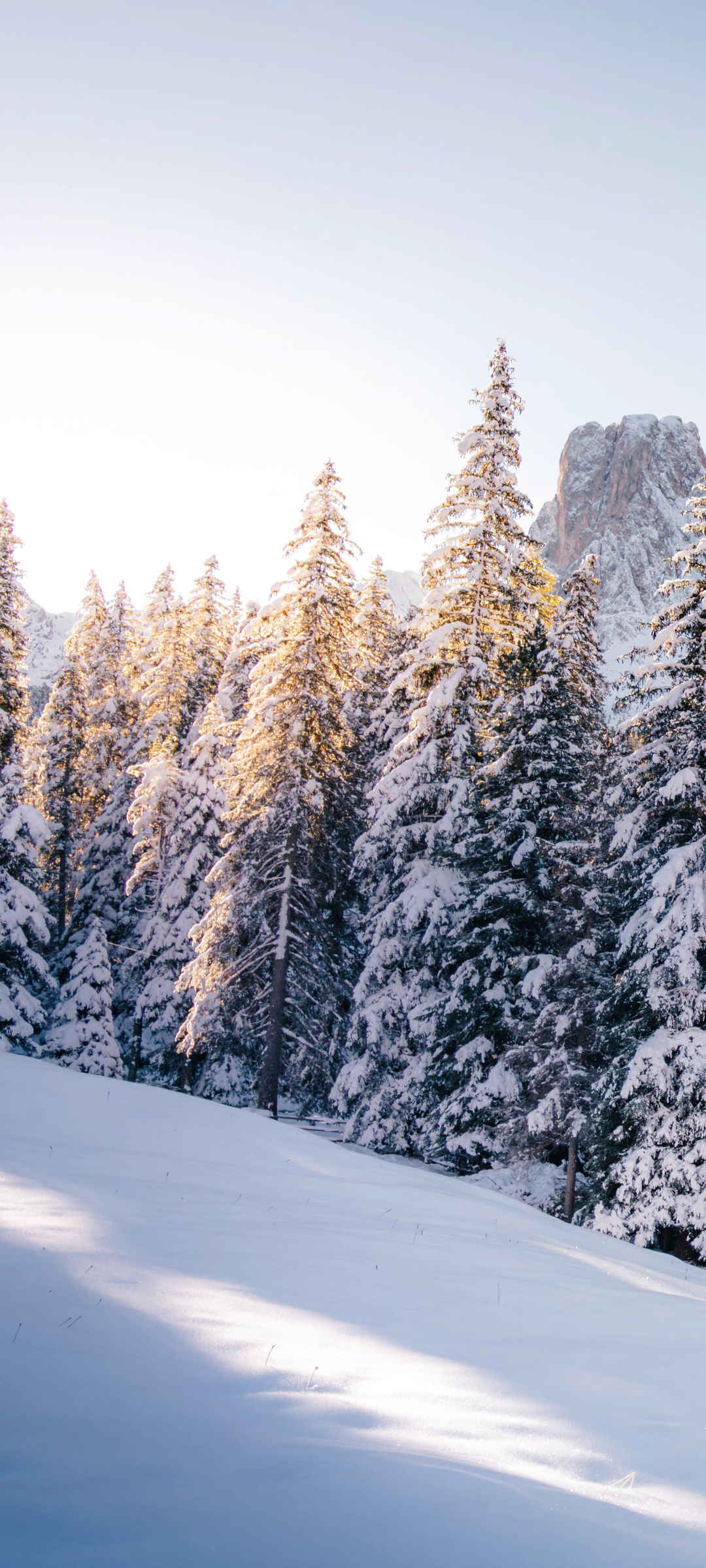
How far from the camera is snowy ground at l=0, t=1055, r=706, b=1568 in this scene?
245 centimetres

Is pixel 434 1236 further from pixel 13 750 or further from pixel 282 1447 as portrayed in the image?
pixel 13 750

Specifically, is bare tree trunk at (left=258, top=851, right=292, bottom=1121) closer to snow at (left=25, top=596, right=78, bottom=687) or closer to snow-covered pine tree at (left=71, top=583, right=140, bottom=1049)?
snow-covered pine tree at (left=71, top=583, right=140, bottom=1049)

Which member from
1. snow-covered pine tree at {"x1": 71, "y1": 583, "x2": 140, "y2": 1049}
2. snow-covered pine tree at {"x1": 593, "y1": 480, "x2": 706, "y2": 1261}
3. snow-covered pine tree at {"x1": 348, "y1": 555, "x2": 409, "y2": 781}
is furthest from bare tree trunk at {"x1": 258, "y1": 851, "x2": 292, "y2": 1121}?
snow-covered pine tree at {"x1": 71, "y1": 583, "x2": 140, "y2": 1049}

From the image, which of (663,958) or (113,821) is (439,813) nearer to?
(663,958)

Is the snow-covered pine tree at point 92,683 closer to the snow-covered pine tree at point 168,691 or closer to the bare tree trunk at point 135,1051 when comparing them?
the snow-covered pine tree at point 168,691

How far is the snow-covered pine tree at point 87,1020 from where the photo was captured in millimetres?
23125

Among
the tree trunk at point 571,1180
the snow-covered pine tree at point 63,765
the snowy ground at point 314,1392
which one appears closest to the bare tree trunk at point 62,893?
the snow-covered pine tree at point 63,765

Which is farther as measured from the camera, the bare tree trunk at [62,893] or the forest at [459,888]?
the bare tree trunk at [62,893]

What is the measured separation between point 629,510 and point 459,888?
174740 mm

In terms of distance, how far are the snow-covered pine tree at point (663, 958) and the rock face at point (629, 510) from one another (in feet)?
516

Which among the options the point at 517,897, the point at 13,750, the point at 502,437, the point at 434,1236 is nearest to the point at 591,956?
the point at 517,897

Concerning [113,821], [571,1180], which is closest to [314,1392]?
[571,1180]

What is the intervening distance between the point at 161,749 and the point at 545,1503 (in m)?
26.4

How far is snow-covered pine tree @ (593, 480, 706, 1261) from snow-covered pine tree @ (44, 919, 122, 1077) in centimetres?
1411
